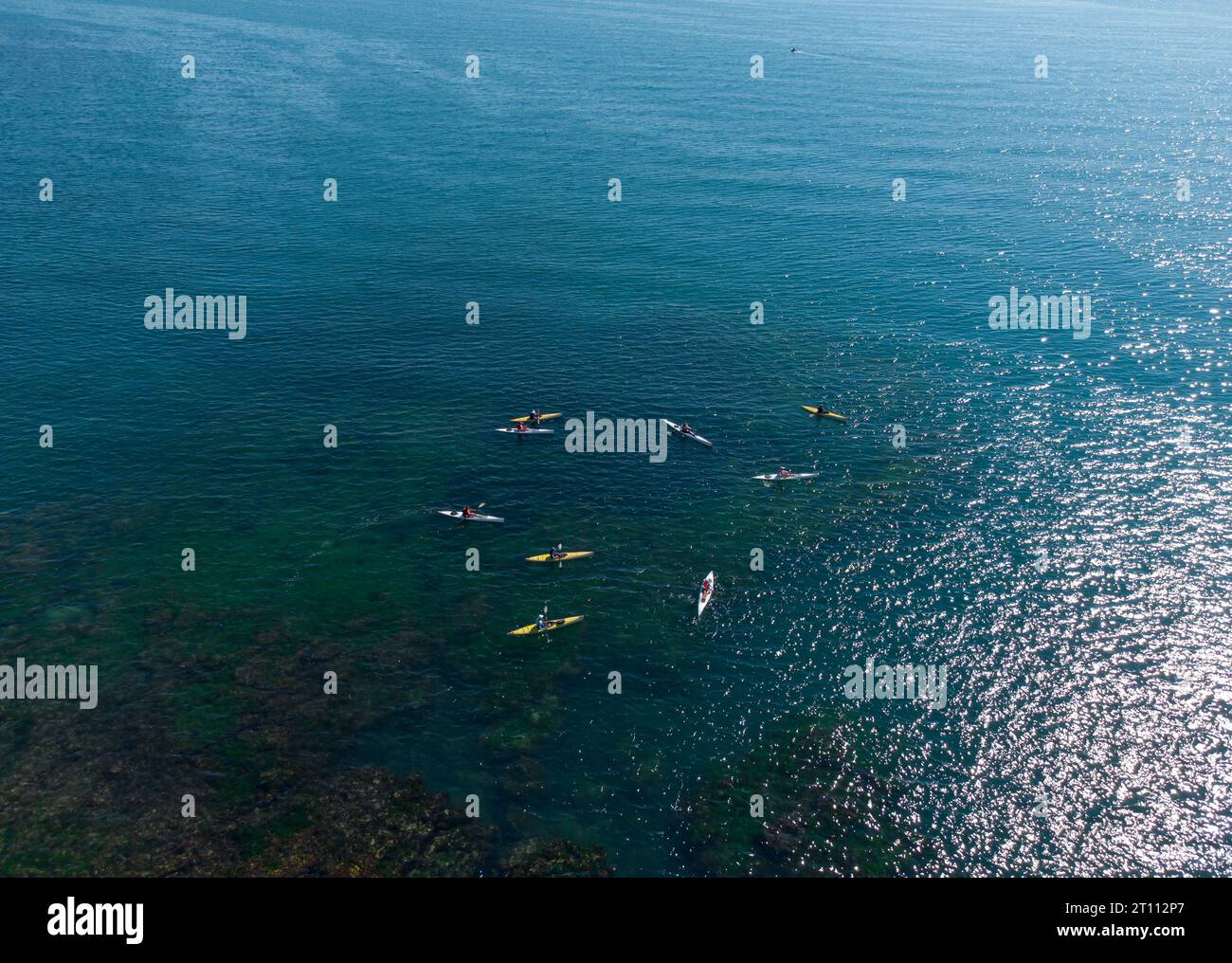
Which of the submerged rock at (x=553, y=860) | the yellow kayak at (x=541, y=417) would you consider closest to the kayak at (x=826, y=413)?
the yellow kayak at (x=541, y=417)

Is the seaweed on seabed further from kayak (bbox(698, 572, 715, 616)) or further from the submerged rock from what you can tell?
kayak (bbox(698, 572, 715, 616))

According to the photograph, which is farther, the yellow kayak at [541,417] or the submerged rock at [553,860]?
the yellow kayak at [541,417]

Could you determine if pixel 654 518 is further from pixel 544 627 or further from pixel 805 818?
pixel 805 818

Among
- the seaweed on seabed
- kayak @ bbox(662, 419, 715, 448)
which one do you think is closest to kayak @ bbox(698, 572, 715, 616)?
the seaweed on seabed

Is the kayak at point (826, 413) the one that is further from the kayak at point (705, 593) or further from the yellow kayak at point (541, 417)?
the kayak at point (705, 593)

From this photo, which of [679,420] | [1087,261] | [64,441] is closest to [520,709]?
[679,420]

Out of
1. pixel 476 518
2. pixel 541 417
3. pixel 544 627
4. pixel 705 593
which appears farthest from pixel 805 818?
pixel 541 417
